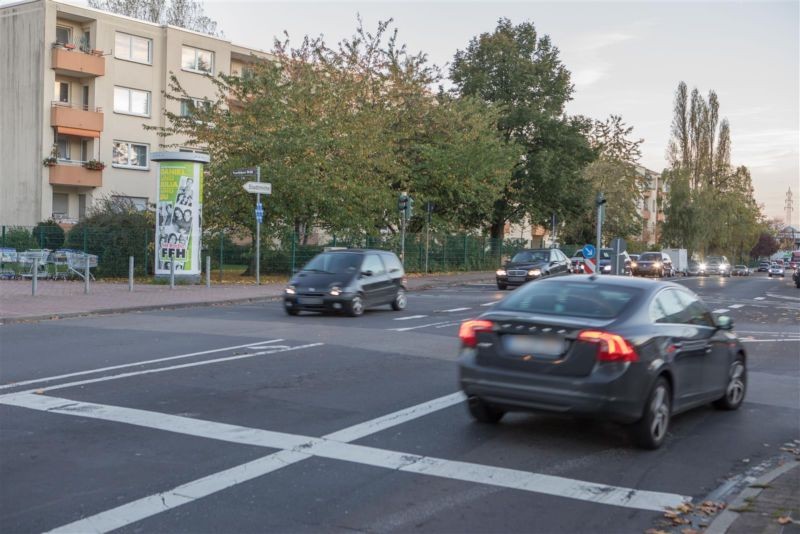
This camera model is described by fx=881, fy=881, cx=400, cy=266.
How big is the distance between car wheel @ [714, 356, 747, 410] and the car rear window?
2.07m

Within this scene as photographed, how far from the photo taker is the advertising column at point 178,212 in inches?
1102

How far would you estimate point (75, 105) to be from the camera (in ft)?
149

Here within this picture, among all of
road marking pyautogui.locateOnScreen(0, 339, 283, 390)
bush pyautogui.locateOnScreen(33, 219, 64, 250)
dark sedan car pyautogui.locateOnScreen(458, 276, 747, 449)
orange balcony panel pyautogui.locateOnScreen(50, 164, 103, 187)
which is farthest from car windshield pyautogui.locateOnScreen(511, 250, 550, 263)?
dark sedan car pyautogui.locateOnScreen(458, 276, 747, 449)

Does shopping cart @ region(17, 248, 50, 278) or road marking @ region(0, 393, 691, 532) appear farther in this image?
shopping cart @ region(17, 248, 50, 278)

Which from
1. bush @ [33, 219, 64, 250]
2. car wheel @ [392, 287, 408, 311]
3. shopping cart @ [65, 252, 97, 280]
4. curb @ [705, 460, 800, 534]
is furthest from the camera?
bush @ [33, 219, 64, 250]

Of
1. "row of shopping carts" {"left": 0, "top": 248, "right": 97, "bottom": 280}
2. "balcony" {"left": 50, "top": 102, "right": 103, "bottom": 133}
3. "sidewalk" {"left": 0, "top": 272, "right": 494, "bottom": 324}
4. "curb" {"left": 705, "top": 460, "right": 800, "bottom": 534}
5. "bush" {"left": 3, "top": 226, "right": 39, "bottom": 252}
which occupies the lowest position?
"curb" {"left": 705, "top": 460, "right": 800, "bottom": 534}

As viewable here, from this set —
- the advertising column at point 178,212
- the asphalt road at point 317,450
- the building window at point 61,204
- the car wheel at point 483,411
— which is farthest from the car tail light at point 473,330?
the building window at point 61,204

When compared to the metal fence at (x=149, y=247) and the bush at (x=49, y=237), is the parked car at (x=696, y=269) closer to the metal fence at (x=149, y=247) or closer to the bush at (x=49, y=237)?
the metal fence at (x=149, y=247)

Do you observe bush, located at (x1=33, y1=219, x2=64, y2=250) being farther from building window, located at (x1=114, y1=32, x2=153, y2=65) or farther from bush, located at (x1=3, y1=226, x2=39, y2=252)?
building window, located at (x1=114, y1=32, x2=153, y2=65)

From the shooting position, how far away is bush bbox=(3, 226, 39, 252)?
3203 centimetres

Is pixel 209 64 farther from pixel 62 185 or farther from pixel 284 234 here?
pixel 284 234

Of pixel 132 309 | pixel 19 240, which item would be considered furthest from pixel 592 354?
pixel 19 240

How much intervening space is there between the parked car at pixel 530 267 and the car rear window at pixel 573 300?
78.0ft

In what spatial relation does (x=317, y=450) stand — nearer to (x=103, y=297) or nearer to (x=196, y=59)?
(x=103, y=297)
